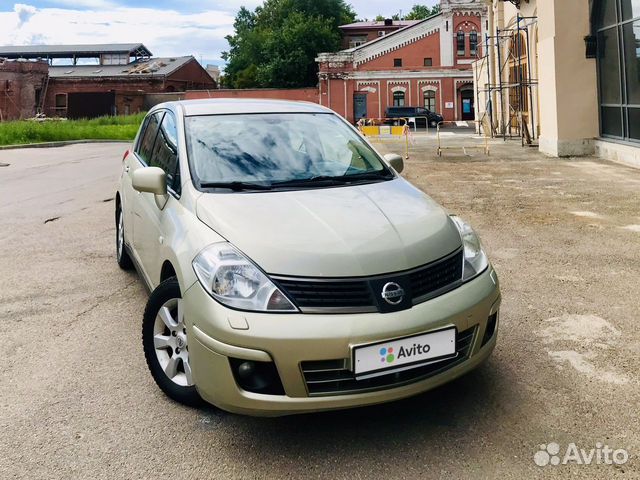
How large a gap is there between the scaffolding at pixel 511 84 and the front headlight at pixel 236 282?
59.9ft

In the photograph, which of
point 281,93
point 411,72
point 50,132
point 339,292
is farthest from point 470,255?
point 281,93

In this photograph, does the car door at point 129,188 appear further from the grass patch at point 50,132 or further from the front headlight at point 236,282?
the grass patch at point 50,132

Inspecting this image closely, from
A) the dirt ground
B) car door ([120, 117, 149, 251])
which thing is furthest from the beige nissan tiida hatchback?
car door ([120, 117, 149, 251])

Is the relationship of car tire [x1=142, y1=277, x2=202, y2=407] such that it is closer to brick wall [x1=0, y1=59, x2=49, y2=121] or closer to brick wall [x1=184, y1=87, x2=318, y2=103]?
brick wall [x1=184, y1=87, x2=318, y2=103]

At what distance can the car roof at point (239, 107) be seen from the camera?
14.2 feet

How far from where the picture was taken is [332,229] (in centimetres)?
296

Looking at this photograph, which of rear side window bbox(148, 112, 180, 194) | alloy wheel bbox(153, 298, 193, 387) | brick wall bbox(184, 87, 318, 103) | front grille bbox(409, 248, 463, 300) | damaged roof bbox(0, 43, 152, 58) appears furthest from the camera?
damaged roof bbox(0, 43, 152, 58)

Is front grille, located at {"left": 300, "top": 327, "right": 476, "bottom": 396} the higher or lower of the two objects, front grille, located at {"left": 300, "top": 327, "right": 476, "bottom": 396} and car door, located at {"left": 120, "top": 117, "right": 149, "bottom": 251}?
the lower

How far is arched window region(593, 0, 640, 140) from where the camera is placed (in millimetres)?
12773

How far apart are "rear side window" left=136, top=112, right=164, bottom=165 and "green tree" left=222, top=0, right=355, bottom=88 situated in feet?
183

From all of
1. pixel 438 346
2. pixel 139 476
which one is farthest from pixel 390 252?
pixel 139 476

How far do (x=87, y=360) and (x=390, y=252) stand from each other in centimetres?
223

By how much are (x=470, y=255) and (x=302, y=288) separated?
107cm

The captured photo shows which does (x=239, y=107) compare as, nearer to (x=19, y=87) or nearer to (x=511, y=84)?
(x=511, y=84)
